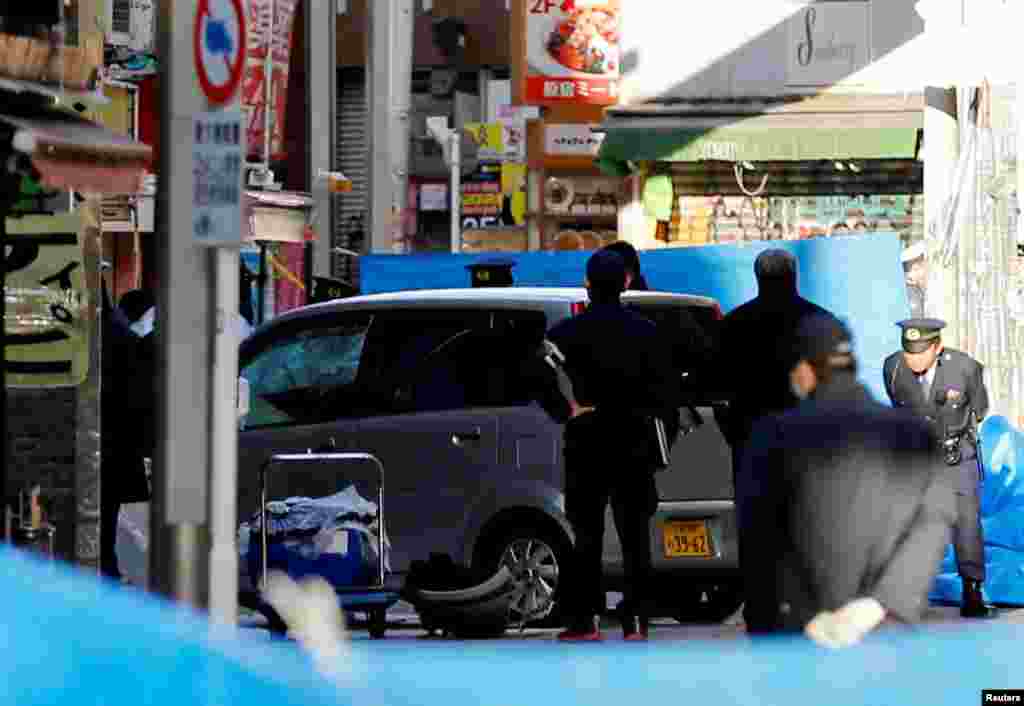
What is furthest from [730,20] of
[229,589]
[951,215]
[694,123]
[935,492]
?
[935,492]

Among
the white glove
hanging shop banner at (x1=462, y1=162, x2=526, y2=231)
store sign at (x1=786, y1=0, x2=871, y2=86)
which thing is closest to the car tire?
the white glove

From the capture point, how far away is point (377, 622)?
47.2 ft

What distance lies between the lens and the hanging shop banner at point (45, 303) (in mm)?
12945

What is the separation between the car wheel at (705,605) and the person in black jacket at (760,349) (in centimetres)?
252

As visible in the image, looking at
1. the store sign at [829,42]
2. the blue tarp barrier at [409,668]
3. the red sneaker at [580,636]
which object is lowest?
the red sneaker at [580,636]

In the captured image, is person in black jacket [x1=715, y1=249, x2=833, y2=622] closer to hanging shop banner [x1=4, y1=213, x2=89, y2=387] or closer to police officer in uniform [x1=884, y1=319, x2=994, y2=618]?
police officer in uniform [x1=884, y1=319, x2=994, y2=618]

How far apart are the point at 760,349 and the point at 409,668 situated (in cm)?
706

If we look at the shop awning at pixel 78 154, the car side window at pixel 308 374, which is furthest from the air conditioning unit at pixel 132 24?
the shop awning at pixel 78 154

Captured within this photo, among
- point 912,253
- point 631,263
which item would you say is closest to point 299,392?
point 631,263

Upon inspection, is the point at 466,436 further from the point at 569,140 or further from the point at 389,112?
the point at 569,140

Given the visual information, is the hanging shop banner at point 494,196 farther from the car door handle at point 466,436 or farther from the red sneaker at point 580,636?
the red sneaker at point 580,636

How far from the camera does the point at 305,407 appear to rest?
1510 centimetres

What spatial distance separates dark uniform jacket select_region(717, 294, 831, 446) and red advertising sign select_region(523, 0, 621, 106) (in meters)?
23.4

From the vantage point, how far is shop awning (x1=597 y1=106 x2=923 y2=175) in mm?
26750
